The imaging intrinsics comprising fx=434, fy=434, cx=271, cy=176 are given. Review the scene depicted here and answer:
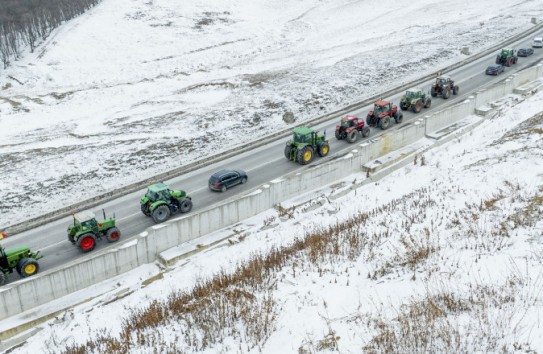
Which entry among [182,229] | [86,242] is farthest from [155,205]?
[86,242]

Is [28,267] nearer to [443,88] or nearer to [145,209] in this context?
[145,209]

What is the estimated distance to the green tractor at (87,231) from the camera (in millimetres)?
19453

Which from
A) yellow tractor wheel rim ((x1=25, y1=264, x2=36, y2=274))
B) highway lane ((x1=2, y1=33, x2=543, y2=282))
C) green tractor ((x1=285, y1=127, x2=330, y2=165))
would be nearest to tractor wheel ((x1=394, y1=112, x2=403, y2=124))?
highway lane ((x1=2, y1=33, x2=543, y2=282))

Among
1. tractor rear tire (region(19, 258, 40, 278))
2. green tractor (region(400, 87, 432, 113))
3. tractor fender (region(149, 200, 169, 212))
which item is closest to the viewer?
tractor rear tire (region(19, 258, 40, 278))

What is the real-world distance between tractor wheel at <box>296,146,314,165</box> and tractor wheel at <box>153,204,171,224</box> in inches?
352

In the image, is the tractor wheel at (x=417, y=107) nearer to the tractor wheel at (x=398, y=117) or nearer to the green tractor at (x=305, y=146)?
the tractor wheel at (x=398, y=117)

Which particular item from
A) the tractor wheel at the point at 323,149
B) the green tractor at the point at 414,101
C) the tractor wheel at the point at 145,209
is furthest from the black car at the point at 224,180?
the green tractor at the point at 414,101

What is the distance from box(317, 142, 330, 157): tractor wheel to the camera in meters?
27.5

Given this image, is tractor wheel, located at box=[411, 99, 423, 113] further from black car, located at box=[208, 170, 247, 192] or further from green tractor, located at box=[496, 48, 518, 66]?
green tractor, located at box=[496, 48, 518, 66]

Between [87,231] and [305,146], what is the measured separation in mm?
13331

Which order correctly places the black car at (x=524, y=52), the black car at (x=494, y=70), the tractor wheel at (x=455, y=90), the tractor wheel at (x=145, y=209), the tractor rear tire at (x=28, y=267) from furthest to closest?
1. the black car at (x=524, y=52)
2. the black car at (x=494, y=70)
3. the tractor wheel at (x=455, y=90)
4. the tractor wheel at (x=145, y=209)
5. the tractor rear tire at (x=28, y=267)

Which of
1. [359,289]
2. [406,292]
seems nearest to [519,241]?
[406,292]

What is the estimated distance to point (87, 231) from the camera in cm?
1955

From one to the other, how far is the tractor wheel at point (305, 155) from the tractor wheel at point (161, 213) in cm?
894
